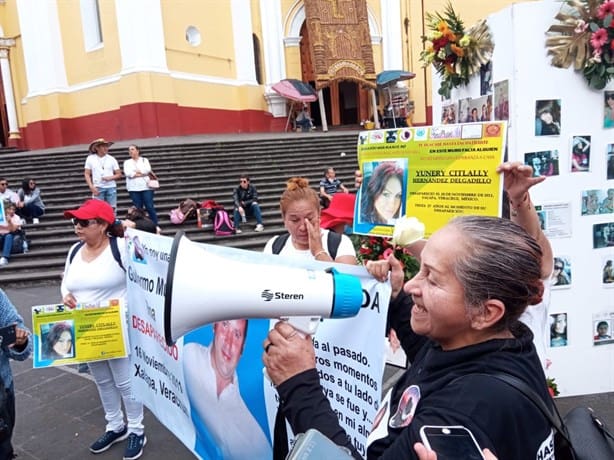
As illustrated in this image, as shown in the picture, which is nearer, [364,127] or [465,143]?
[465,143]

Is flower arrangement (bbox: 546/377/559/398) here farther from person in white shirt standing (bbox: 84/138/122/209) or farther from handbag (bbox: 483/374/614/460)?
person in white shirt standing (bbox: 84/138/122/209)

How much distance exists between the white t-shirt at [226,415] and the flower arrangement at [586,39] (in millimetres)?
2605

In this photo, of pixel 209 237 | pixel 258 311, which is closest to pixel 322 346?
pixel 258 311

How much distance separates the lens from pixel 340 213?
383cm

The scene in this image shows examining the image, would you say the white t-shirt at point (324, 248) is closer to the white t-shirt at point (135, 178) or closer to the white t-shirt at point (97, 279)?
the white t-shirt at point (97, 279)

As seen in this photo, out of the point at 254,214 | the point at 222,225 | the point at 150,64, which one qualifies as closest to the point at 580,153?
the point at 222,225

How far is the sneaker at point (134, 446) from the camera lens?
3018 millimetres

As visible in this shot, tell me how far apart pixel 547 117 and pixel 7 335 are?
3237 millimetres

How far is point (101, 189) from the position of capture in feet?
30.8

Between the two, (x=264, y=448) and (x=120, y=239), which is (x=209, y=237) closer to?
(x=120, y=239)

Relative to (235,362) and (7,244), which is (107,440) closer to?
(235,362)

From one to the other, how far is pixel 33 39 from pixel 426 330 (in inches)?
784

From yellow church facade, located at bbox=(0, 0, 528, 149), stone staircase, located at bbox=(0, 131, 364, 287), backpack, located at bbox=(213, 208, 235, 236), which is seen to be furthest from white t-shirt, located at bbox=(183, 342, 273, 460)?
yellow church facade, located at bbox=(0, 0, 528, 149)

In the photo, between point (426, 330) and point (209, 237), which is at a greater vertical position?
point (426, 330)
